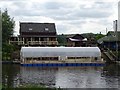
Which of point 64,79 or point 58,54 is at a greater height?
point 58,54

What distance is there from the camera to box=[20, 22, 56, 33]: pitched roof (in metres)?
66.5

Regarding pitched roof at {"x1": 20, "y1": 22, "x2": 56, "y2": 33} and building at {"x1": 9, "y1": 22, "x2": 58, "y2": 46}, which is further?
pitched roof at {"x1": 20, "y1": 22, "x2": 56, "y2": 33}

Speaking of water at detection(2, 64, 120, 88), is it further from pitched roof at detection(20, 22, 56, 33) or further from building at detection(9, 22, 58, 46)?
pitched roof at detection(20, 22, 56, 33)

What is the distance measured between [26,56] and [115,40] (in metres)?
19.5

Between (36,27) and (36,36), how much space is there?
320cm

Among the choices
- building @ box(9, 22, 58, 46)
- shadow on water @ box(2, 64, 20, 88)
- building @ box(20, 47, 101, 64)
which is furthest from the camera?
building @ box(9, 22, 58, 46)

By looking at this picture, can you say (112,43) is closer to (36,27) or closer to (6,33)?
(36,27)

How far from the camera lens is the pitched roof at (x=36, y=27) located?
218ft

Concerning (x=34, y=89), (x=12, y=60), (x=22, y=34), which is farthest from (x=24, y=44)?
(x=34, y=89)

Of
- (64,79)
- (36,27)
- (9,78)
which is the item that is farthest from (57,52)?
(9,78)

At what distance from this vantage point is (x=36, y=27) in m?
67.6

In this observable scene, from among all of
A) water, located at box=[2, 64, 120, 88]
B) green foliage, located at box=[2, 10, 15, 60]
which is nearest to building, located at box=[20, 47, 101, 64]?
green foliage, located at box=[2, 10, 15, 60]

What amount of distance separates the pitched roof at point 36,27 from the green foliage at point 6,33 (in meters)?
2.28

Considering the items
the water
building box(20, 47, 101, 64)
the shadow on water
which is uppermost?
building box(20, 47, 101, 64)
